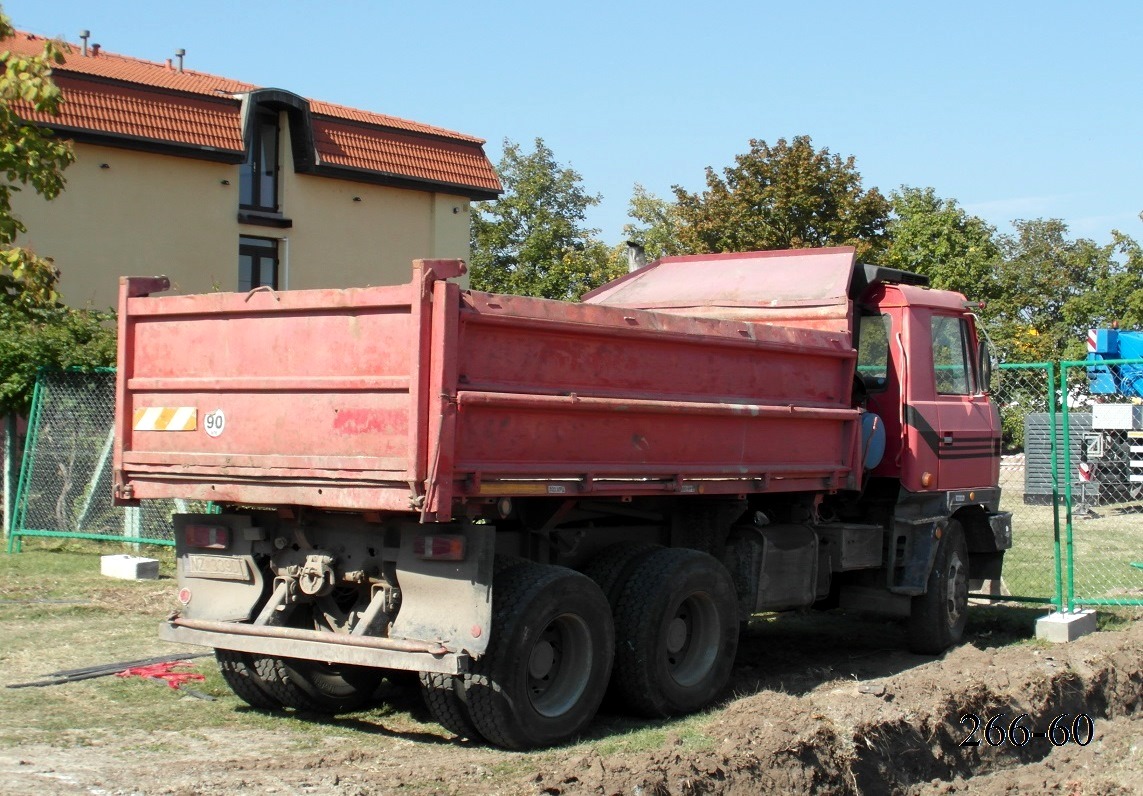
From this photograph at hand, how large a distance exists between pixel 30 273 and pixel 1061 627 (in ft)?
35.2

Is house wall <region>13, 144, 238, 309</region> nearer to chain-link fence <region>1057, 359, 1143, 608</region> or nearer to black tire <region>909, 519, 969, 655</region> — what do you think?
chain-link fence <region>1057, 359, 1143, 608</region>

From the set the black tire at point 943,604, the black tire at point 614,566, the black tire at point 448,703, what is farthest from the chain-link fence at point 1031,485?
the black tire at point 448,703

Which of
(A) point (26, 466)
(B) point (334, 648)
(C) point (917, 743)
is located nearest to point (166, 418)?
(B) point (334, 648)

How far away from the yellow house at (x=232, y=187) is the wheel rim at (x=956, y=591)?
18214mm

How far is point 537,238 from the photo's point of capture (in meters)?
43.5

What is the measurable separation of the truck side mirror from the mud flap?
5.57 m

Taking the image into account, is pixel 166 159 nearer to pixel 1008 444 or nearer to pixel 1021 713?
pixel 1008 444

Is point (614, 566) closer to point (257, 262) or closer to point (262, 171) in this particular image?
point (257, 262)

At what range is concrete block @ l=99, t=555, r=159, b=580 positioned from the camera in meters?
12.3

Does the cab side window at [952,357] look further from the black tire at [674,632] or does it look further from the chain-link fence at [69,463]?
the chain-link fence at [69,463]

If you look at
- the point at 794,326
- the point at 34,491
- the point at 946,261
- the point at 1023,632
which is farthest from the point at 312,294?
the point at 946,261

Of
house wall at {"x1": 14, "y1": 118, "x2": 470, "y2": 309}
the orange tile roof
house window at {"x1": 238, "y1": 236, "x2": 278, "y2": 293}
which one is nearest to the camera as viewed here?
the orange tile roof

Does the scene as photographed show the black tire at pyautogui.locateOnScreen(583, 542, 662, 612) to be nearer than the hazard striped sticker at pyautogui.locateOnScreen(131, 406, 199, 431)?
No

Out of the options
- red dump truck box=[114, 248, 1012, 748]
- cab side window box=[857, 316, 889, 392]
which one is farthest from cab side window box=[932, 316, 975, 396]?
red dump truck box=[114, 248, 1012, 748]
